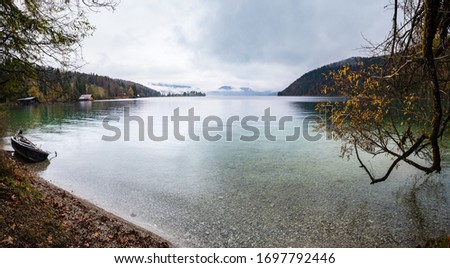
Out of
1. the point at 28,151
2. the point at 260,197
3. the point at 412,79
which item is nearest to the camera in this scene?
the point at 412,79

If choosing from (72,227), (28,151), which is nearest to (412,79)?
(72,227)

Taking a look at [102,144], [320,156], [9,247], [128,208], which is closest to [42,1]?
[9,247]

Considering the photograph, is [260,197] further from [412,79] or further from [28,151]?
[28,151]

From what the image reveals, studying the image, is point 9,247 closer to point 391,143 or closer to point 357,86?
point 357,86

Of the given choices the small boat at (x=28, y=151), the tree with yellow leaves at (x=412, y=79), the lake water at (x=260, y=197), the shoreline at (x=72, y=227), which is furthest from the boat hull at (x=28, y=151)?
the tree with yellow leaves at (x=412, y=79)

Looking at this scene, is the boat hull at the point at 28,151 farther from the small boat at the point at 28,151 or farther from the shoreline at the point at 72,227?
the shoreline at the point at 72,227

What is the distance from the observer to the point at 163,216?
378 inches

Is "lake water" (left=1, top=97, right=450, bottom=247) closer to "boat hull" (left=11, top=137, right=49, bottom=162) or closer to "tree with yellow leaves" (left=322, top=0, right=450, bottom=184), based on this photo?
"boat hull" (left=11, top=137, right=49, bottom=162)

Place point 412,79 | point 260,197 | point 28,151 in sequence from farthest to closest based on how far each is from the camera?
point 28,151
point 260,197
point 412,79

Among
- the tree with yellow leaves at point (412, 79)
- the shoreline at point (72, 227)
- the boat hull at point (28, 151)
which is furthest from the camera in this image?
the boat hull at point (28, 151)

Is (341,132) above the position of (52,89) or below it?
below

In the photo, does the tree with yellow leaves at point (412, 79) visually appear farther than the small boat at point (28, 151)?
No

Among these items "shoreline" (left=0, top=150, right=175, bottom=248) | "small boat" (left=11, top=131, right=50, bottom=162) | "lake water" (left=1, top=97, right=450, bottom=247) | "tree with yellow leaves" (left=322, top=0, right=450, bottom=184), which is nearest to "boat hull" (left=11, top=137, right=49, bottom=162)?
"small boat" (left=11, top=131, right=50, bottom=162)

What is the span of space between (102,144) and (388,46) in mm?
26370
